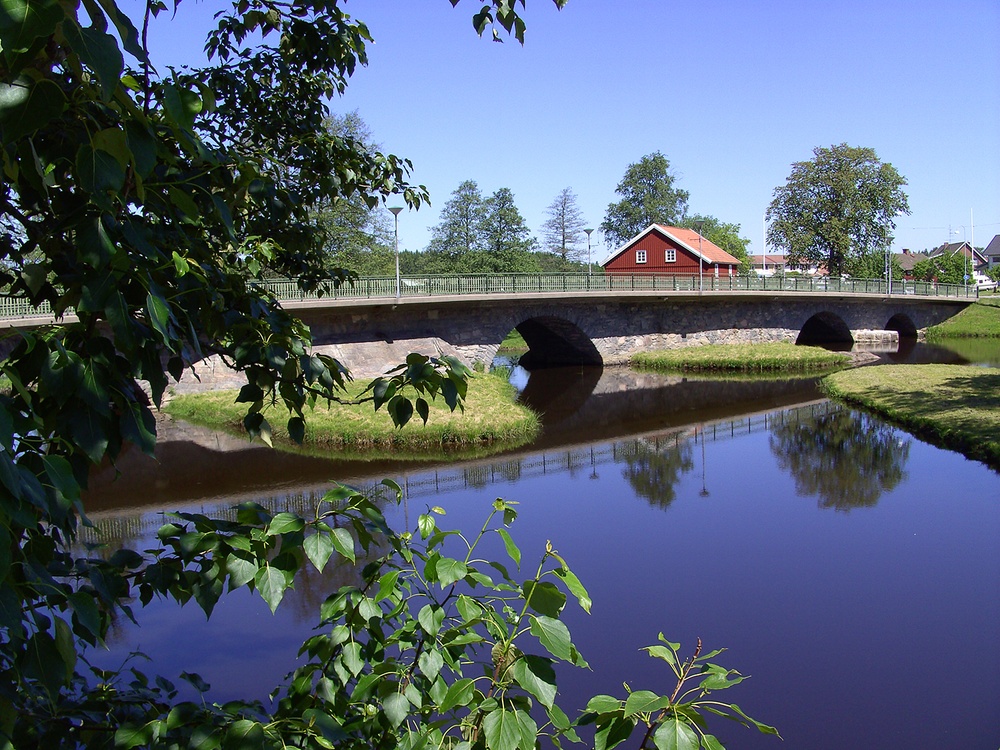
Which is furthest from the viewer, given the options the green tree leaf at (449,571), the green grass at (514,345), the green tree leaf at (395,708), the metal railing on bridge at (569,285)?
Result: the green grass at (514,345)

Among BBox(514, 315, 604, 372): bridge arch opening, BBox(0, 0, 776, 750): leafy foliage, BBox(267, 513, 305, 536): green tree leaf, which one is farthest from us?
BBox(514, 315, 604, 372): bridge arch opening

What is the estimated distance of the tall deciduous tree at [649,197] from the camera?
76.2m

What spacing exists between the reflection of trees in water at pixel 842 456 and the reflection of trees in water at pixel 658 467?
193 cm

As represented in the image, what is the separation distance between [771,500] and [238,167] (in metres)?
12.3

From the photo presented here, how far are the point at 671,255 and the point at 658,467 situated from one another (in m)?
37.4

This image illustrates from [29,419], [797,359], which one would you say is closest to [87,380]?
[29,419]

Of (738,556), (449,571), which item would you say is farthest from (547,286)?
(449,571)

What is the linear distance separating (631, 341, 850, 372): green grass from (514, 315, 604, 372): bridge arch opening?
2.18 m

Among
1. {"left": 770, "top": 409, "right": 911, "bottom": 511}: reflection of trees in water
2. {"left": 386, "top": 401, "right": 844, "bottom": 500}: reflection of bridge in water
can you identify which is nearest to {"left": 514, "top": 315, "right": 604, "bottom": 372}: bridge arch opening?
{"left": 386, "top": 401, "right": 844, "bottom": 500}: reflection of bridge in water

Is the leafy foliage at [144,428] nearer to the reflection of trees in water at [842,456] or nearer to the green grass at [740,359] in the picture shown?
the reflection of trees in water at [842,456]

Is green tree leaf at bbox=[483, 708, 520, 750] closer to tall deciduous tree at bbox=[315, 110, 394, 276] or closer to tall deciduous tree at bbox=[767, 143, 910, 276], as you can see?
tall deciduous tree at bbox=[315, 110, 394, 276]

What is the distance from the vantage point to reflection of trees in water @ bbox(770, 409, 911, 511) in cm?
1400

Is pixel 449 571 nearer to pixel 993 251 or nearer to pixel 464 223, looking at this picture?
pixel 464 223

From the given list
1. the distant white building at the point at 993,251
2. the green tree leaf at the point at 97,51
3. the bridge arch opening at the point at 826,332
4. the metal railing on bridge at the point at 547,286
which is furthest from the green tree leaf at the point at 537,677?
the distant white building at the point at 993,251
